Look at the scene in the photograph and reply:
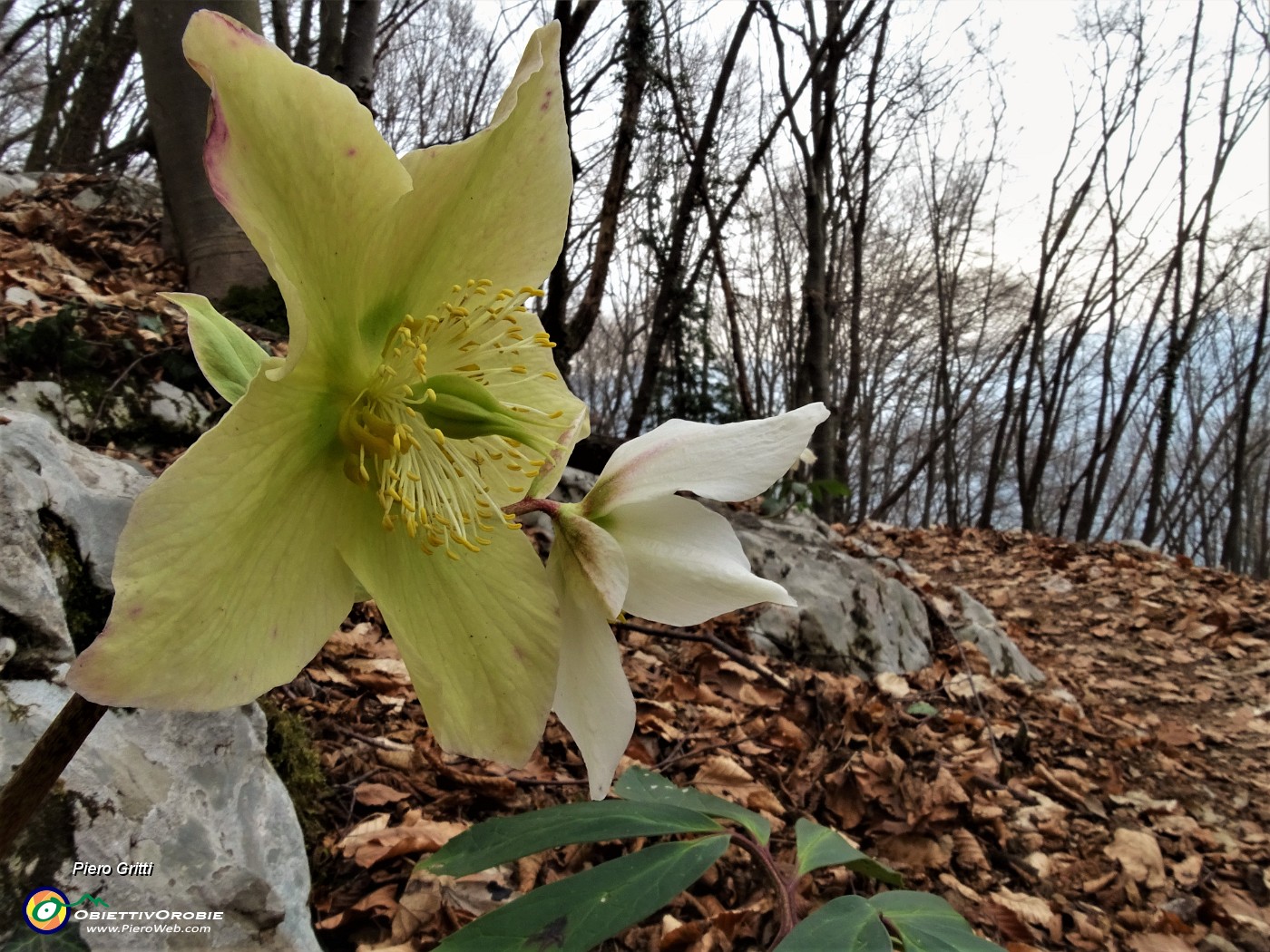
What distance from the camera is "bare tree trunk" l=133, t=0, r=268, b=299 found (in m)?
2.86

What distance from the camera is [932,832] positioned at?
6.18 feet

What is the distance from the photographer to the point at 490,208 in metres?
0.56

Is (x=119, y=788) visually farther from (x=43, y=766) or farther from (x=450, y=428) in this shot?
(x=450, y=428)

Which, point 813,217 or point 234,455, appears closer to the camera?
point 234,455

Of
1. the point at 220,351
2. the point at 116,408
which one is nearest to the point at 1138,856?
the point at 220,351

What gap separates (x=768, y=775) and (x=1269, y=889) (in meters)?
1.44

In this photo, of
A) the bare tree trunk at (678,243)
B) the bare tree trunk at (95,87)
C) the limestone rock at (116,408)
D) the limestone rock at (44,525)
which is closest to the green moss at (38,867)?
the limestone rock at (44,525)

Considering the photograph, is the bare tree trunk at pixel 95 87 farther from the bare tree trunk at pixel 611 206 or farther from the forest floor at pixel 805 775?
the bare tree trunk at pixel 611 206

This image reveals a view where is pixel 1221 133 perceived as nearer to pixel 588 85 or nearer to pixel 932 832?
pixel 588 85

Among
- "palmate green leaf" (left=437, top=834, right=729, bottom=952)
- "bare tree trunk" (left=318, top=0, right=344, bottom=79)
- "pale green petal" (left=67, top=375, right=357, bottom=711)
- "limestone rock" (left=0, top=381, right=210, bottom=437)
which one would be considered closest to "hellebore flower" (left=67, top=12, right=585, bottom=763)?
"pale green petal" (left=67, top=375, right=357, bottom=711)

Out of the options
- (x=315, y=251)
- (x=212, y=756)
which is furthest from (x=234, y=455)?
(x=212, y=756)

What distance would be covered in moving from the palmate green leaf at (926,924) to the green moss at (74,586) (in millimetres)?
1071

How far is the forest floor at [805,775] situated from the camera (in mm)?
1340

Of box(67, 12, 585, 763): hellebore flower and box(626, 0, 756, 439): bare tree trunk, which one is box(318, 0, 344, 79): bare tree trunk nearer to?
box(626, 0, 756, 439): bare tree trunk
